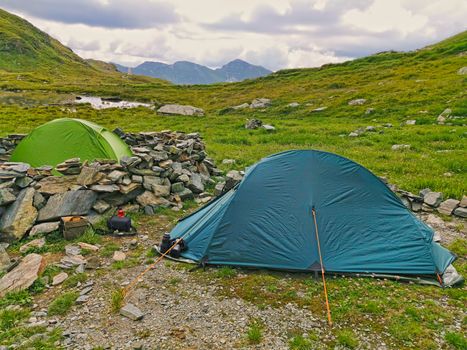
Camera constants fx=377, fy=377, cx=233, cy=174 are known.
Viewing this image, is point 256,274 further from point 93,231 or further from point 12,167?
point 12,167

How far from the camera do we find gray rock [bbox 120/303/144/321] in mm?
6590

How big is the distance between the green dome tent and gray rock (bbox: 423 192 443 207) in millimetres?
10589

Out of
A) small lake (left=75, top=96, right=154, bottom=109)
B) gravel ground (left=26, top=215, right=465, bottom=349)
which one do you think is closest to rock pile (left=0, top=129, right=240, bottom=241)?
gravel ground (left=26, top=215, right=465, bottom=349)

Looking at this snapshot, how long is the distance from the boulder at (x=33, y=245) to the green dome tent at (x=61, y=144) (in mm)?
3952

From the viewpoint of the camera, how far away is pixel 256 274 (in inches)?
323

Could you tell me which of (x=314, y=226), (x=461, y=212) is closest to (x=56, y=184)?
(x=314, y=226)

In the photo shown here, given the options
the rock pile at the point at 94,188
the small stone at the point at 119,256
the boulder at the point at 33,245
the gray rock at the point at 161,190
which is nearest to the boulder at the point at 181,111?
the rock pile at the point at 94,188

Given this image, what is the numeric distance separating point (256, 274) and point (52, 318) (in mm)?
4024

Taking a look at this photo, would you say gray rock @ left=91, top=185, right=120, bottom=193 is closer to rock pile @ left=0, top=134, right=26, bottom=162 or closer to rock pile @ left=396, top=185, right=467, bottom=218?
rock pile @ left=0, top=134, right=26, bottom=162

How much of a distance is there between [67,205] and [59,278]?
2966 millimetres

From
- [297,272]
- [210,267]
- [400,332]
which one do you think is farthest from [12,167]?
[400,332]

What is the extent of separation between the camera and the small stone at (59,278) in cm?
783

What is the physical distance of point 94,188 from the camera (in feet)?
36.1

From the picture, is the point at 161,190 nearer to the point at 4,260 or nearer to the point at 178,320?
the point at 4,260
